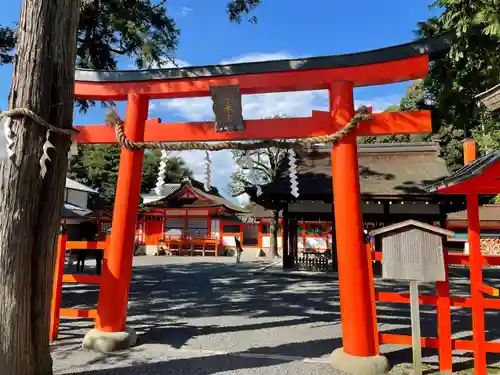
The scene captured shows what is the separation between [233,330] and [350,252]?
2.57 meters

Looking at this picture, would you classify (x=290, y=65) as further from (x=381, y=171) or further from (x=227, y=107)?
(x=381, y=171)

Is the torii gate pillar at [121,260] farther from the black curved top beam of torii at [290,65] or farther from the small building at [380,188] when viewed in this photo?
the small building at [380,188]

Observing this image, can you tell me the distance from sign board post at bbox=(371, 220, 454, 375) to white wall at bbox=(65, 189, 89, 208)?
82.7 feet

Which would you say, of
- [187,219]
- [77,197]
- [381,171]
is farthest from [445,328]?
[77,197]

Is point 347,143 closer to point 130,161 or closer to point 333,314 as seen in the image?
point 130,161

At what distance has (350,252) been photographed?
13.5ft

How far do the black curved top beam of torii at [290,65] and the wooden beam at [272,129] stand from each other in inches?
24.4

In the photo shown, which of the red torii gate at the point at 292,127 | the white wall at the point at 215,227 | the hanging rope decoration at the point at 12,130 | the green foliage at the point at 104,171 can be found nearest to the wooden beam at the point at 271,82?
the red torii gate at the point at 292,127

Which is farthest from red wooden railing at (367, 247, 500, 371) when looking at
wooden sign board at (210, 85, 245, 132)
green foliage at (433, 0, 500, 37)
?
green foliage at (433, 0, 500, 37)

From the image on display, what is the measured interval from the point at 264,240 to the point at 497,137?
57.6 feet

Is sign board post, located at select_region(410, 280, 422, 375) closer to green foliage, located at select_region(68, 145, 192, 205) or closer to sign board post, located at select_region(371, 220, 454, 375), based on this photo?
sign board post, located at select_region(371, 220, 454, 375)

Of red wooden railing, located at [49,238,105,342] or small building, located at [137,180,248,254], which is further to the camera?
small building, located at [137,180,248,254]

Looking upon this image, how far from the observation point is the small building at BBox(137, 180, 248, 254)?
2317 cm

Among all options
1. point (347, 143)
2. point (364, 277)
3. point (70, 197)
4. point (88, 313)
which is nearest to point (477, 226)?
point (364, 277)
